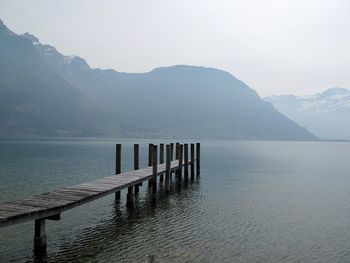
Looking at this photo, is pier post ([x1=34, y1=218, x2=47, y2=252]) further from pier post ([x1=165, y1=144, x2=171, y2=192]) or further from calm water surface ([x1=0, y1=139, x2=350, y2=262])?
pier post ([x1=165, y1=144, x2=171, y2=192])

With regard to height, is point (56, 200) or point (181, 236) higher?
point (56, 200)

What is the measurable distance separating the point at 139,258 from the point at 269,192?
2033cm

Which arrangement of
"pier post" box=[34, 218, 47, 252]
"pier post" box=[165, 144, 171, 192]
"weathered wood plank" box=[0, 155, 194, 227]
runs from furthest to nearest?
"pier post" box=[165, 144, 171, 192] < "pier post" box=[34, 218, 47, 252] < "weathered wood plank" box=[0, 155, 194, 227]

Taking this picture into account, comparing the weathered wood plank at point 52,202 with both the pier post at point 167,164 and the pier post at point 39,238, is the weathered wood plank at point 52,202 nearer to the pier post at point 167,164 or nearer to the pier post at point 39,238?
the pier post at point 39,238

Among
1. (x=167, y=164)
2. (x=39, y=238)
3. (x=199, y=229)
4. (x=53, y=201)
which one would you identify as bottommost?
(x=199, y=229)

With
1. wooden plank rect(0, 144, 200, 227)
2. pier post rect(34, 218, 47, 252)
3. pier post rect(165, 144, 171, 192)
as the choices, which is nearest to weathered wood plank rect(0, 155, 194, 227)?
wooden plank rect(0, 144, 200, 227)

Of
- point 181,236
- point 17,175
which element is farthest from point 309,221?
point 17,175

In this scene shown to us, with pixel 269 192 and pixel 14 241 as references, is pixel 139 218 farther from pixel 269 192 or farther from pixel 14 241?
pixel 269 192

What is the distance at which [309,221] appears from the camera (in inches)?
841

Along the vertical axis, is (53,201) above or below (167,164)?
below

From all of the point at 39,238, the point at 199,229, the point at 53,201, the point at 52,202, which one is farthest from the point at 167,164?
the point at 39,238

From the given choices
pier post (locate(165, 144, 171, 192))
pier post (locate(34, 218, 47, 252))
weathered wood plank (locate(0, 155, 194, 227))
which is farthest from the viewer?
pier post (locate(165, 144, 171, 192))

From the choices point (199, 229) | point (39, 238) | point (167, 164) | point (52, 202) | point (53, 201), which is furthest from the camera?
point (167, 164)

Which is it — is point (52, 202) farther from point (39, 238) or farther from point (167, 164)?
point (167, 164)
